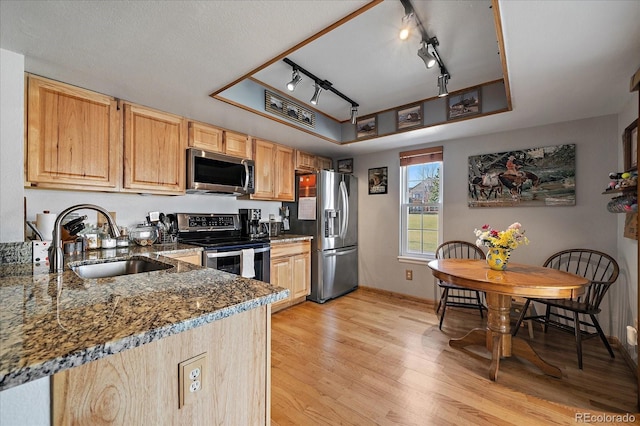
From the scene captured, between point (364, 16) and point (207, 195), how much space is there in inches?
97.5

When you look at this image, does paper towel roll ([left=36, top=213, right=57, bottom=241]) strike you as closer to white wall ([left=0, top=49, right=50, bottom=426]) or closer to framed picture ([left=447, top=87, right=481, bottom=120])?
white wall ([left=0, top=49, right=50, bottom=426])

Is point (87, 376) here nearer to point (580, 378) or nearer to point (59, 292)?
point (59, 292)

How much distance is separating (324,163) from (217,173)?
193 cm

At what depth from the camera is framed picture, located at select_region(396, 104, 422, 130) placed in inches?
116

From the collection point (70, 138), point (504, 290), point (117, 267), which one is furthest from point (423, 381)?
point (70, 138)

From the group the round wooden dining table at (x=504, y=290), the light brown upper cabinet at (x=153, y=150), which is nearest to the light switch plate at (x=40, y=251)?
the light brown upper cabinet at (x=153, y=150)

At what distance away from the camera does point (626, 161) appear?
2328mm

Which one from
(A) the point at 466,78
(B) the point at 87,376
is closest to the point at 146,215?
(B) the point at 87,376

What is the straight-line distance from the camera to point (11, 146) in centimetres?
157

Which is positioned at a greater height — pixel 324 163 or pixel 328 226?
pixel 324 163

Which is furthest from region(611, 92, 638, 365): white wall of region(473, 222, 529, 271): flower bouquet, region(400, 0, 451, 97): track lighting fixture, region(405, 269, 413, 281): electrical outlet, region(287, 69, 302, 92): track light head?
region(287, 69, 302, 92): track light head

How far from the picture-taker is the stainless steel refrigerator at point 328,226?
366 cm

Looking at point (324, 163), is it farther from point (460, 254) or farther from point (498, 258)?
point (498, 258)

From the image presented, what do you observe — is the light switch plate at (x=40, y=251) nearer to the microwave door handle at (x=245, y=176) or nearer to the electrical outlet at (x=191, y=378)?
the electrical outlet at (x=191, y=378)
